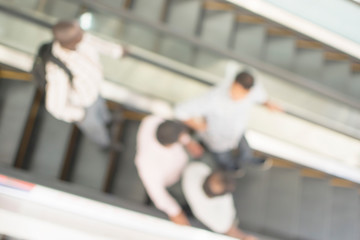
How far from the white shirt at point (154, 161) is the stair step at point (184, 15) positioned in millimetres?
2068

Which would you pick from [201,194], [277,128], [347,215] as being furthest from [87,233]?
[347,215]

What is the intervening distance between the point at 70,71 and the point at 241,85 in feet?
4.04

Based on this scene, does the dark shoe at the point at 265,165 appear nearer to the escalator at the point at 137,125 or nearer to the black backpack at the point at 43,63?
the escalator at the point at 137,125

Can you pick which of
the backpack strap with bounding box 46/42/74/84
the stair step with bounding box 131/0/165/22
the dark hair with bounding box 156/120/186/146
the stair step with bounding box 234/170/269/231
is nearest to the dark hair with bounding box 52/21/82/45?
the backpack strap with bounding box 46/42/74/84

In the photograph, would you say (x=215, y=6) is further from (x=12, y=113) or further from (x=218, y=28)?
(x=12, y=113)

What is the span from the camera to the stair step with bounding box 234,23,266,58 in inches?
171

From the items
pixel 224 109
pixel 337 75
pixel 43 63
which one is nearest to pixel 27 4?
pixel 43 63

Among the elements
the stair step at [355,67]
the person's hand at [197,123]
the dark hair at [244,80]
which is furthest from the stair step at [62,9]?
the stair step at [355,67]

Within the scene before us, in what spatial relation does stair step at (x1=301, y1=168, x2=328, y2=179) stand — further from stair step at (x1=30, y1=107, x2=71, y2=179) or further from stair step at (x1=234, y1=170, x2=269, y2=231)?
stair step at (x1=30, y1=107, x2=71, y2=179)

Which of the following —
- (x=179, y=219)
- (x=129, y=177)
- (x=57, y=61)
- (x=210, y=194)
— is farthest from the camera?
(x=129, y=177)

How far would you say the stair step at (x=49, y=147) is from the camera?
297 cm

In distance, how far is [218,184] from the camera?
2277 millimetres

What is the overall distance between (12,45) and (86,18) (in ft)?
2.39

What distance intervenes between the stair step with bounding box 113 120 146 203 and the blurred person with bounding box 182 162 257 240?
81cm
